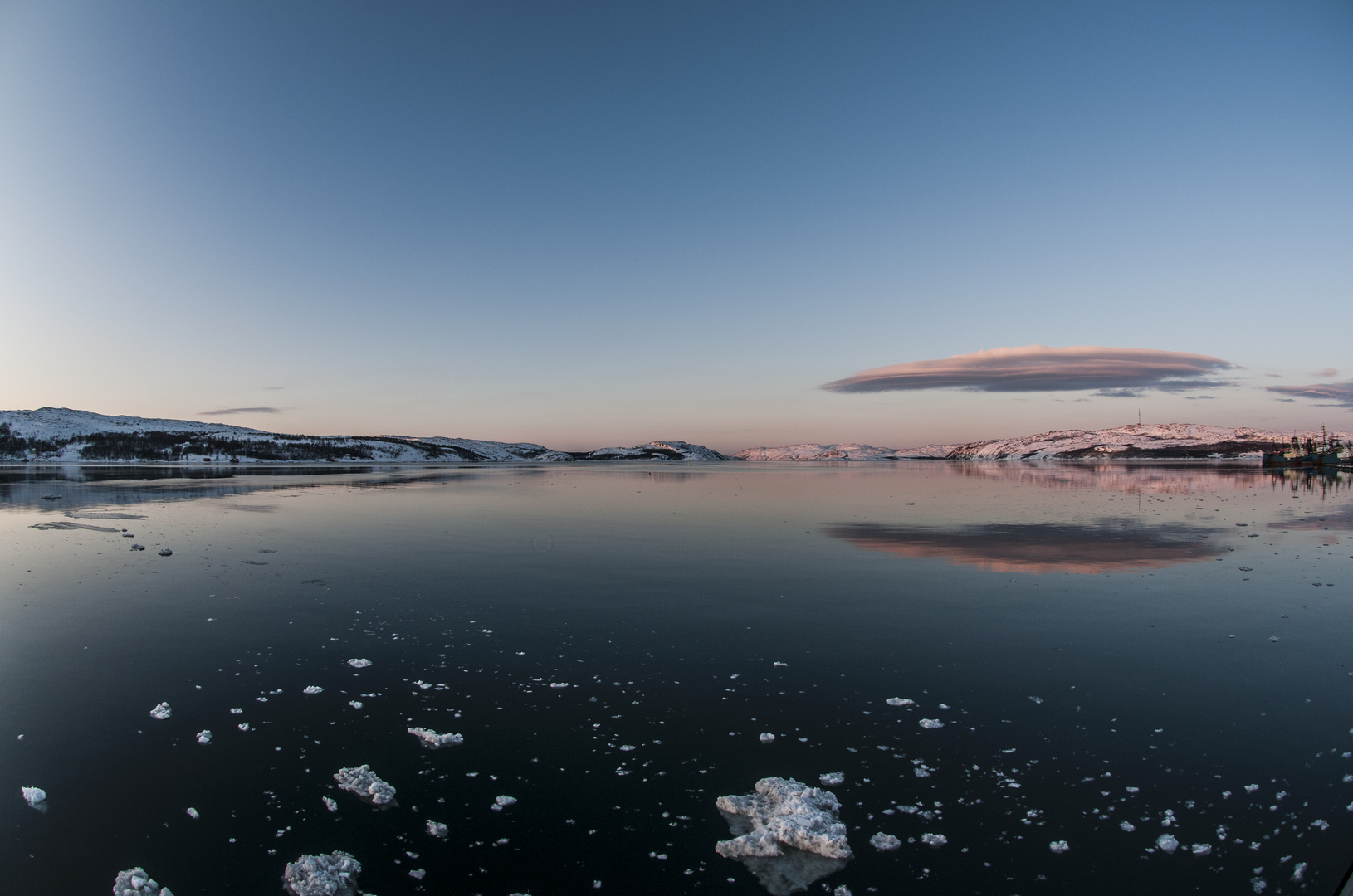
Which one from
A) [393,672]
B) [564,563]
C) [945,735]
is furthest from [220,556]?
[945,735]

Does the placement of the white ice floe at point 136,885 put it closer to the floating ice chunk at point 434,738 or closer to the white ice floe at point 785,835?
the floating ice chunk at point 434,738

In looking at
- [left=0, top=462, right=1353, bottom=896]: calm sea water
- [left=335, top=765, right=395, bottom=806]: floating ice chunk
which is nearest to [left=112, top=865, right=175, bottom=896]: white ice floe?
[left=0, top=462, right=1353, bottom=896]: calm sea water

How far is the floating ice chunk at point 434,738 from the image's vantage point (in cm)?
636

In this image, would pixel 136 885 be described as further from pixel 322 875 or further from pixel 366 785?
pixel 366 785

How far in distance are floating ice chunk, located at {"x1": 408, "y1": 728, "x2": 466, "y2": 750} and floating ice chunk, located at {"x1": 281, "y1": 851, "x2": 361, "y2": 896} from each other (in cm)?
162

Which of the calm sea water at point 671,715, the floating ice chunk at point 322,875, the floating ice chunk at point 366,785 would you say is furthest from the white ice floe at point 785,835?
the floating ice chunk at point 366,785

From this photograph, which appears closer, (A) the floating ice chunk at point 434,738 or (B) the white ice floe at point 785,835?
(B) the white ice floe at point 785,835

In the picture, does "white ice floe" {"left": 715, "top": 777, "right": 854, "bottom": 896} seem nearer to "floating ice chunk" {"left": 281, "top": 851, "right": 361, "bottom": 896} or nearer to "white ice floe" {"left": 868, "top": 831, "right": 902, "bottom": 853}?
"white ice floe" {"left": 868, "top": 831, "right": 902, "bottom": 853}

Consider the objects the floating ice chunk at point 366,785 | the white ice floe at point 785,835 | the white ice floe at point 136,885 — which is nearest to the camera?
the white ice floe at point 136,885

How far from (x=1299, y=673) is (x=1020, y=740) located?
15.3ft

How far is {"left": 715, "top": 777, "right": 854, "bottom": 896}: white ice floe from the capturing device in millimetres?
4617

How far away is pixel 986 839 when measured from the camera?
4875 mm

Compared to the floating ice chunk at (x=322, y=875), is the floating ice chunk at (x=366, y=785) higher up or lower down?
higher up

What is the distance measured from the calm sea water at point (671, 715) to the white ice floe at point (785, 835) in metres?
0.12
